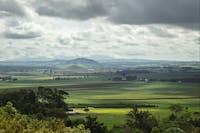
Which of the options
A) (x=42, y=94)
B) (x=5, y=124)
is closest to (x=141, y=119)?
(x=42, y=94)

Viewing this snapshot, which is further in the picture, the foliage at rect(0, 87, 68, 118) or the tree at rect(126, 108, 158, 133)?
the foliage at rect(0, 87, 68, 118)

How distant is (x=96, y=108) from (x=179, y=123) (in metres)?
57.3

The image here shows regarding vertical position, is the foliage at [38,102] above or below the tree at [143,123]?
above

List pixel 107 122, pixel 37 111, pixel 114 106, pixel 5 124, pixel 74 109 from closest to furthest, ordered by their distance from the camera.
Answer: pixel 5 124 < pixel 37 111 < pixel 107 122 < pixel 74 109 < pixel 114 106

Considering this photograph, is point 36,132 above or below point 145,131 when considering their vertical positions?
above

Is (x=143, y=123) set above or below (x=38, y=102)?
below

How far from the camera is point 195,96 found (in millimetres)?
181250

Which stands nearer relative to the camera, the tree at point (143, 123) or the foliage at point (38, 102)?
the tree at point (143, 123)

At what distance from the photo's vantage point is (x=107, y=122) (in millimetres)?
104188

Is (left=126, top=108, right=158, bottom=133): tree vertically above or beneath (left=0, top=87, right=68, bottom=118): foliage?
beneath

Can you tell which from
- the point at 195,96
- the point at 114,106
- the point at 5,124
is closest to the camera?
the point at 5,124

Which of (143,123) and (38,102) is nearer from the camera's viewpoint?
→ (143,123)

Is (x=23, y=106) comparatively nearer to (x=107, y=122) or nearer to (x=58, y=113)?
(x=58, y=113)

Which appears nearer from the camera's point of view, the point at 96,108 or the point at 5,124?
the point at 5,124
